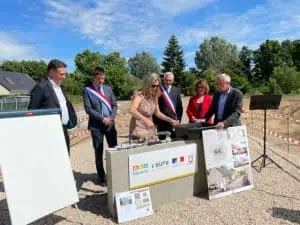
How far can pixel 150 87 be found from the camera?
466cm

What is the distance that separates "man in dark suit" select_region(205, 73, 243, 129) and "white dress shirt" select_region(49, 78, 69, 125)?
7.34 ft

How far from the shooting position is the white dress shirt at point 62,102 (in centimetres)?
439

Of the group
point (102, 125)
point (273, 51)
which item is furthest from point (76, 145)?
point (273, 51)

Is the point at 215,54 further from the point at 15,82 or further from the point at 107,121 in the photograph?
the point at 107,121

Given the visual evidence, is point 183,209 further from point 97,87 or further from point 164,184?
point 97,87

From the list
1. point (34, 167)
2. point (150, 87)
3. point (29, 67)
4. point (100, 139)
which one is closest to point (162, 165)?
point (150, 87)

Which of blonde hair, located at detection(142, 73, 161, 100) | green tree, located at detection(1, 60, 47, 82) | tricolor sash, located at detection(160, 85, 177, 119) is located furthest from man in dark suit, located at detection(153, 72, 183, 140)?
green tree, located at detection(1, 60, 47, 82)

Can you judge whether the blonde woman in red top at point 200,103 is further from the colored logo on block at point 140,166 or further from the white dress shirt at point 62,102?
the white dress shirt at point 62,102

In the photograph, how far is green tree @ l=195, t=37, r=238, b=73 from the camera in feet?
227

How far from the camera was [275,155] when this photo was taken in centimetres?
765

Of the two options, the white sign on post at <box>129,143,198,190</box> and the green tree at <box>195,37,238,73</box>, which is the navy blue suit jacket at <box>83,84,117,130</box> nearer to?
the white sign on post at <box>129,143,198,190</box>

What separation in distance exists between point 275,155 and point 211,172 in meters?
3.46

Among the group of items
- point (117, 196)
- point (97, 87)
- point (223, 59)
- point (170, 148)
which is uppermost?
point (223, 59)

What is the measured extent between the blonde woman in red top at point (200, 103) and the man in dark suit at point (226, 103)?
476 millimetres
